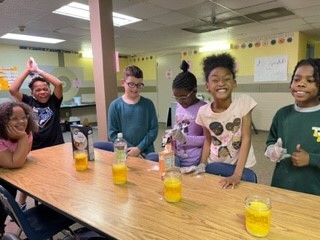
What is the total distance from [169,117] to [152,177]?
5.92 meters

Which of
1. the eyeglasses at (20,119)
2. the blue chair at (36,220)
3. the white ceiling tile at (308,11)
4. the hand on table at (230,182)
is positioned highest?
the white ceiling tile at (308,11)

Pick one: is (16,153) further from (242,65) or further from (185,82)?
(242,65)

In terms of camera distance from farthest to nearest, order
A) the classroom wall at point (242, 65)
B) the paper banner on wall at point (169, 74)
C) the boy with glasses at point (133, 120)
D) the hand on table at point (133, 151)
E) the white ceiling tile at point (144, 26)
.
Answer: the paper banner on wall at point (169, 74)
the classroom wall at point (242, 65)
the white ceiling tile at point (144, 26)
the boy with glasses at point (133, 120)
the hand on table at point (133, 151)

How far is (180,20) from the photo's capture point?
4.25 metres

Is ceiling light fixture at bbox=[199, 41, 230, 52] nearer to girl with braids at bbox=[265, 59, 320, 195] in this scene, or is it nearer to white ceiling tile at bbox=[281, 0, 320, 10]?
white ceiling tile at bbox=[281, 0, 320, 10]

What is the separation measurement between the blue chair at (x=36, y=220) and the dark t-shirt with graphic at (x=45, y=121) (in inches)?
36.1

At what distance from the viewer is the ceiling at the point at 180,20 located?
341cm

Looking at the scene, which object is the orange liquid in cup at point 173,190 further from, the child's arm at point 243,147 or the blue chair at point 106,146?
the blue chair at point 106,146

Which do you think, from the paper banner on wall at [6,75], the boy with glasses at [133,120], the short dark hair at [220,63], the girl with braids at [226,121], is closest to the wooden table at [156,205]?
the girl with braids at [226,121]

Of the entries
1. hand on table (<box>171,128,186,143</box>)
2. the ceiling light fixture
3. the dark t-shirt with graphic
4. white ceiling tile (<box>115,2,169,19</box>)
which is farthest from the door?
hand on table (<box>171,128,186,143</box>)

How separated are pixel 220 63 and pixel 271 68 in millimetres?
5053

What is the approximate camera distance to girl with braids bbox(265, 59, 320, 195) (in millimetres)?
1322

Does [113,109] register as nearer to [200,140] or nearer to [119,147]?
[119,147]

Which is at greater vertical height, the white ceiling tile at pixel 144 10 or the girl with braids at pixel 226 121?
the white ceiling tile at pixel 144 10
